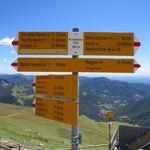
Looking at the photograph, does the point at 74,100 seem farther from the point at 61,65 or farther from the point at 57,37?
the point at 57,37

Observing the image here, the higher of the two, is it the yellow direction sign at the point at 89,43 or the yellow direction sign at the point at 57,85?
the yellow direction sign at the point at 89,43

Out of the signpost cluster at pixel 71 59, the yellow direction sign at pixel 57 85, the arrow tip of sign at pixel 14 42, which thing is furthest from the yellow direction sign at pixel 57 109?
the arrow tip of sign at pixel 14 42

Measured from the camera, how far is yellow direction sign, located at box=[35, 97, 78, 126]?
9.45 meters

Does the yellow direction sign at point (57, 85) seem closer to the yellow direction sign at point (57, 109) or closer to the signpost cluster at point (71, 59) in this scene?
the signpost cluster at point (71, 59)

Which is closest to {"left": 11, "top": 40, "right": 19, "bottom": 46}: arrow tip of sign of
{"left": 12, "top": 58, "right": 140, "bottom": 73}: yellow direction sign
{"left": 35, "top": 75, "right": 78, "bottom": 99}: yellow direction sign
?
{"left": 12, "top": 58, "right": 140, "bottom": 73}: yellow direction sign

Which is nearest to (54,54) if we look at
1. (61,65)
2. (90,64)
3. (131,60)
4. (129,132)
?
(61,65)

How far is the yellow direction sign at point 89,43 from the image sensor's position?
962 cm

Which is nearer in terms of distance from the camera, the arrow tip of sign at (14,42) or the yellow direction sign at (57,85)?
the yellow direction sign at (57,85)

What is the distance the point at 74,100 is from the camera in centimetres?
955

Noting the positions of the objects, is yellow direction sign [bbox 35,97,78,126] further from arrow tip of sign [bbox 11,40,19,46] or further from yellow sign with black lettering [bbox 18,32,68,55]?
arrow tip of sign [bbox 11,40,19,46]

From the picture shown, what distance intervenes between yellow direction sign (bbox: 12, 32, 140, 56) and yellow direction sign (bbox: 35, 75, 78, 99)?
696mm

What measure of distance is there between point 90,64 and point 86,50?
388 millimetres

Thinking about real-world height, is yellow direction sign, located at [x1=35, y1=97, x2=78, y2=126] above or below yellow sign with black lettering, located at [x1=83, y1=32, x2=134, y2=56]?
below

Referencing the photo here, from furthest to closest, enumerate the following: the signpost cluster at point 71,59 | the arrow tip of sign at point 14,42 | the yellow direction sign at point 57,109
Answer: the arrow tip of sign at point 14,42
the signpost cluster at point 71,59
the yellow direction sign at point 57,109
